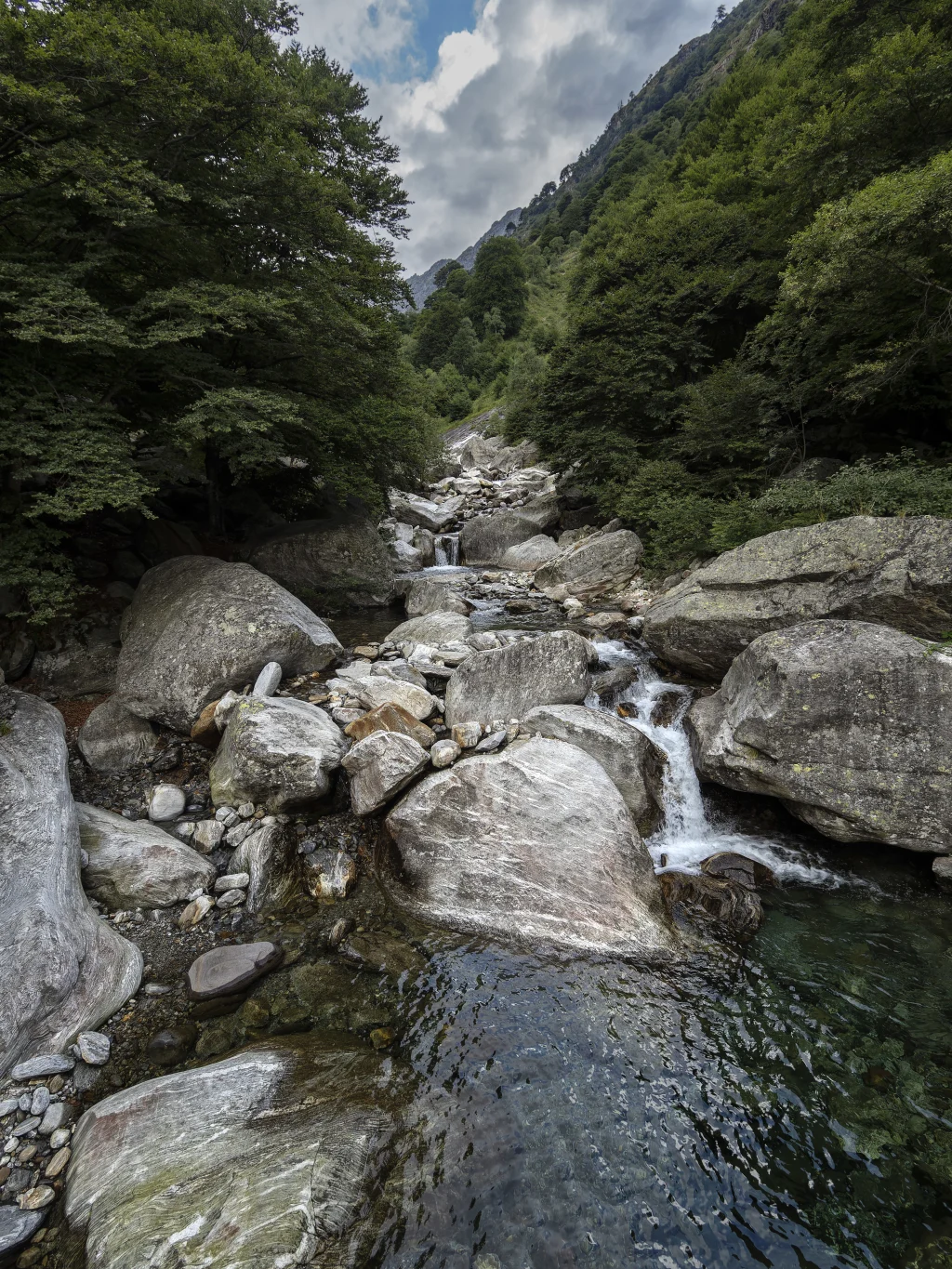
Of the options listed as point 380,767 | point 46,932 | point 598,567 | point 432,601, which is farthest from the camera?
point 598,567

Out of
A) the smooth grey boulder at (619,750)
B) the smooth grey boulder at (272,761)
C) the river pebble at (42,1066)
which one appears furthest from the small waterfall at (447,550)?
the river pebble at (42,1066)

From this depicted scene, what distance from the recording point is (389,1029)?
4.37 metres

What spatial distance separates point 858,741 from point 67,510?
10456 mm

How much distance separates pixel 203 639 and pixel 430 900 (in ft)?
17.5

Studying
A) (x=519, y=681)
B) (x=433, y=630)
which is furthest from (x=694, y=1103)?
(x=433, y=630)

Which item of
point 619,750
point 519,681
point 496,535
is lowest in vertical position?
point 619,750

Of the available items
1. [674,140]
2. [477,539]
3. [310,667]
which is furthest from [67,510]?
[674,140]

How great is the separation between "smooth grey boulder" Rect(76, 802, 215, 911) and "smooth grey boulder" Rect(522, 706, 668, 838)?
4.49 meters

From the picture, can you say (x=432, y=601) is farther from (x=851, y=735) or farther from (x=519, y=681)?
(x=851, y=735)

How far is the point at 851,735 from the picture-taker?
618cm

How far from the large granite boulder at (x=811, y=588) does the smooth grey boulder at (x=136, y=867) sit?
8137 millimetres

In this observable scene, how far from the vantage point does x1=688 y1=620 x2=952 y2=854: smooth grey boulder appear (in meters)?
5.85

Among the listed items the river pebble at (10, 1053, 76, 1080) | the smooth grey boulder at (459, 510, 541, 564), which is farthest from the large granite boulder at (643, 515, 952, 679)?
the smooth grey boulder at (459, 510, 541, 564)

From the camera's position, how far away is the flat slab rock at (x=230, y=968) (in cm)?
467
